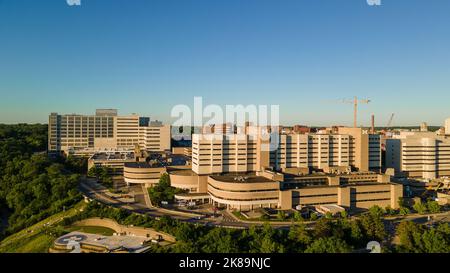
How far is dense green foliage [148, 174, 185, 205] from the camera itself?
31.5m

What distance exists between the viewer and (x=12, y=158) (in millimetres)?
47844

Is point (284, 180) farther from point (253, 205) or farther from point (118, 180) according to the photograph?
point (118, 180)

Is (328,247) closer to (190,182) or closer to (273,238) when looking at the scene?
(273,238)

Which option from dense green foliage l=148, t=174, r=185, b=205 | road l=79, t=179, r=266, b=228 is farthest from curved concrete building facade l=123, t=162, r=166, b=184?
road l=79, t=179, r=266, b=228

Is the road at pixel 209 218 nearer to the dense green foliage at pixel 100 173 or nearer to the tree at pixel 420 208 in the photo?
the tree at pixel 420 208

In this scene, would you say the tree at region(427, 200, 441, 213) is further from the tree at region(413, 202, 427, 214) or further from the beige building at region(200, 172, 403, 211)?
the beige building at region(200, 172, 403, 211)

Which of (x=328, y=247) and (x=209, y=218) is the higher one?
(x=328, y=247)

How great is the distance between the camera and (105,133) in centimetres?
6412

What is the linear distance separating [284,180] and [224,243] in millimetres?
16043

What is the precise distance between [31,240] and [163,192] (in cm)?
1217

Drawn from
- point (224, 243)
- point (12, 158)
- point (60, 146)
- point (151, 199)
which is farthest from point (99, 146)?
point (224, 243)

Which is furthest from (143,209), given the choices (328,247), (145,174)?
(328,247)

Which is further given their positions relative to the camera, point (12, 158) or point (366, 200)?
point (12, 158)
